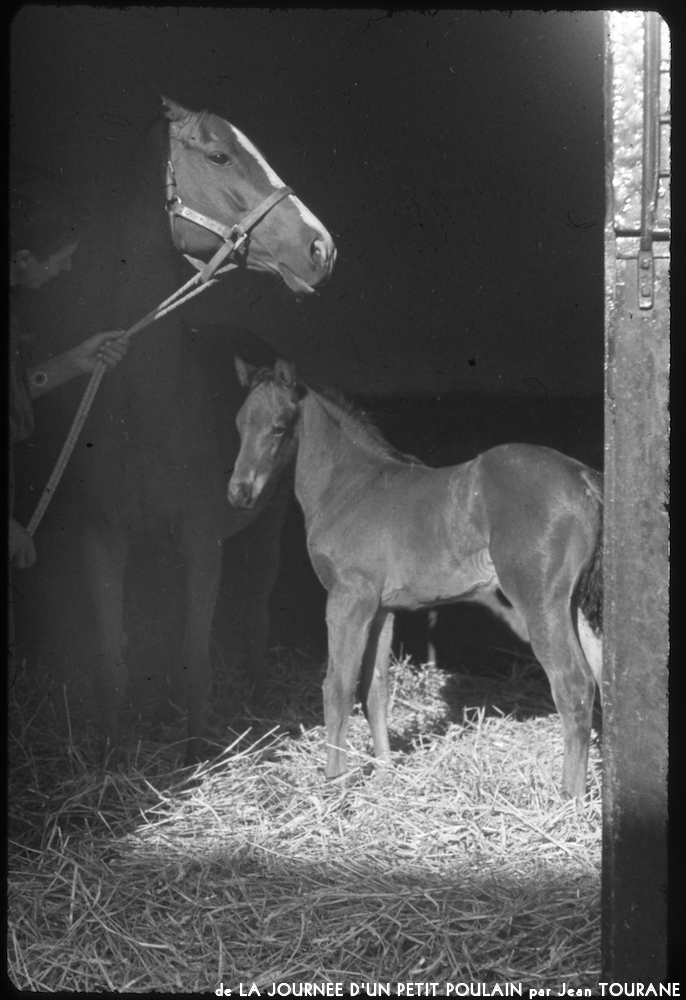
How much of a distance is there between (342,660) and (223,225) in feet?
5.91

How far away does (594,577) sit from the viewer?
3.96 m

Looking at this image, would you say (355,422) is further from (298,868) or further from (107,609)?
(298,868)

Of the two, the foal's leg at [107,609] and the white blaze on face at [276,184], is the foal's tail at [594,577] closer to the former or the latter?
the white blaze on face at [276,184]

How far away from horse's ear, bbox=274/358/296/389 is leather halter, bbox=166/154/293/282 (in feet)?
1.44

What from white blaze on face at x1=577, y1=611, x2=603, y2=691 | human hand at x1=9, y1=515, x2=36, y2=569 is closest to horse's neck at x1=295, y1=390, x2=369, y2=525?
white blaze on face at x1=577, y1=611, x2=603, y2=691

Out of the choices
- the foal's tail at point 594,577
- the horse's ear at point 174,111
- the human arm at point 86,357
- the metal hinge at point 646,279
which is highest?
the horse's ear at point 174,111

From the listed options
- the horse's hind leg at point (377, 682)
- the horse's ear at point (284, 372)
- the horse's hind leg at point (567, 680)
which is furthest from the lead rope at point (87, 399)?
the horse's hind leg at point (567, 680)

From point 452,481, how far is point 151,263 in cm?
150

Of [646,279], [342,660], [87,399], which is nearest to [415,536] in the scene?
[342,660]

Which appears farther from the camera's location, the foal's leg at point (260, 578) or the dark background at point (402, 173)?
the foal's leg at point (260, 578)

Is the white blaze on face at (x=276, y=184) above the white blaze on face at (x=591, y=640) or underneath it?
above

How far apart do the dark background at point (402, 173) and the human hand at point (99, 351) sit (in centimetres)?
28

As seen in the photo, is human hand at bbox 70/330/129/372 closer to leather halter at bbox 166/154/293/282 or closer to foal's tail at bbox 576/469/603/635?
leather halter at bbox 166/154/293/282

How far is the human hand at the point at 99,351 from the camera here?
376 cm
